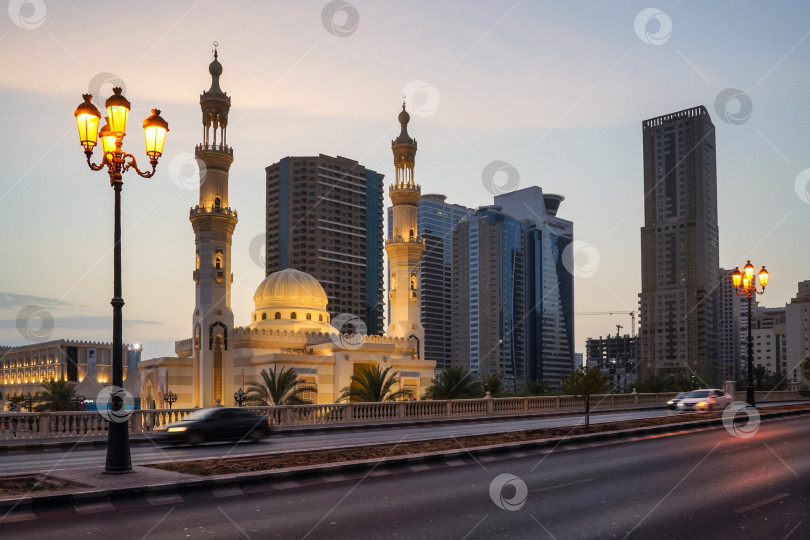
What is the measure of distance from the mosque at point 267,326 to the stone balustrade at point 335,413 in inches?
696

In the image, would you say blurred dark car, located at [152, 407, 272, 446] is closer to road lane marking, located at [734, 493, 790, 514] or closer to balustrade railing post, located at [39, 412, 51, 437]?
balustrade railing post, located at [39, 412, 51, 437]

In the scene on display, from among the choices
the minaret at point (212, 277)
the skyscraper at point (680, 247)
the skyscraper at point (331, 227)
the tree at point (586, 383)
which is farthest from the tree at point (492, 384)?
the skyscraper at point (331, 227)

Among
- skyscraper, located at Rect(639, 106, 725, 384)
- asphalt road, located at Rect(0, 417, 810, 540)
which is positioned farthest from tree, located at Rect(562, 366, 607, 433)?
skyscraper, located at Rect(639, 106, 725, 384)

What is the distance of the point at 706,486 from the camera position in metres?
12.4

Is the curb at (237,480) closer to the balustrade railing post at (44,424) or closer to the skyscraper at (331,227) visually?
the balustrade railing post at (44,424)

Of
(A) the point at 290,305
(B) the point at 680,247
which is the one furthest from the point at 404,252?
(B) the point at 680,247

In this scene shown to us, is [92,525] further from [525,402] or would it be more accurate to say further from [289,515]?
[525,402]

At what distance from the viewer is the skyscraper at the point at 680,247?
578 ft

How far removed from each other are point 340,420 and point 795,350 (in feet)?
332

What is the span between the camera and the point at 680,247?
182750mm

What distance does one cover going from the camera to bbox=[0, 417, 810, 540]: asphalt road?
360 inches

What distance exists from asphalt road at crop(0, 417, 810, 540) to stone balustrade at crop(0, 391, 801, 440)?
14.7 meters

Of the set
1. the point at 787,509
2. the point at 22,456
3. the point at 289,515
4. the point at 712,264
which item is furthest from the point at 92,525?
the point at 712,264

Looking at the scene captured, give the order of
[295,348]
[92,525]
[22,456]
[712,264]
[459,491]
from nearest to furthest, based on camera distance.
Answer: [92,525] → [459,491] → [22,456] → [295,348] → [712,264]
